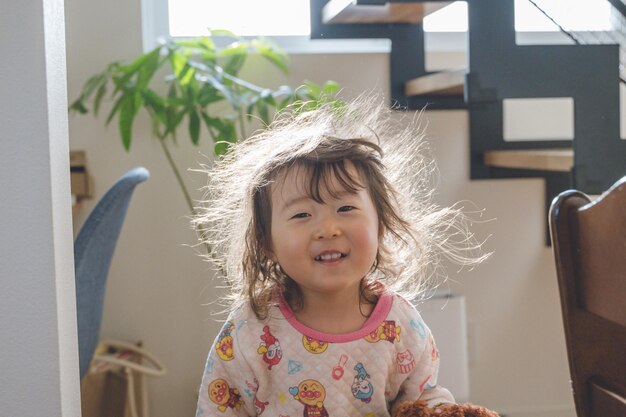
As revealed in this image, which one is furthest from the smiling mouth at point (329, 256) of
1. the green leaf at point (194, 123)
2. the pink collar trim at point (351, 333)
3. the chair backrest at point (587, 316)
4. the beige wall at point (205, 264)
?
the beige wall at point (205, 264)

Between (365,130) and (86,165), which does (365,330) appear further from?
(86,165)

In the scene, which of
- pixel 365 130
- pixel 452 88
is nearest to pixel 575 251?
pixel 365 130

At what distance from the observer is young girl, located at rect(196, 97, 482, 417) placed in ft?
4.10

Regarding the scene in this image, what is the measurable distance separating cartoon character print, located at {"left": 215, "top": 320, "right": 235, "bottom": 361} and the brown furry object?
0.26 meters

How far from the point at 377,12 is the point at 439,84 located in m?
0.31

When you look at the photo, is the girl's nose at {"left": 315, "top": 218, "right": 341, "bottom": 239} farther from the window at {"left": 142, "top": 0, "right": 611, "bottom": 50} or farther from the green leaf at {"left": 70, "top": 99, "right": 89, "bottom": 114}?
the window at {"left": 142, "top": 0, "right": 611, "bottom": 50}

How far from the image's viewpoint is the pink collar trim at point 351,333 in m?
1.27

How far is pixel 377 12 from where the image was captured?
255 centimetres

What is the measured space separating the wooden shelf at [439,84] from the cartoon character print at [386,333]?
104cm

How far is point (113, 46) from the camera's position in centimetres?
266

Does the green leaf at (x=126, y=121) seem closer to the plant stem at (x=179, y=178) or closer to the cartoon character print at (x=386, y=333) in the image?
the plant stem at (x=179, y=178)

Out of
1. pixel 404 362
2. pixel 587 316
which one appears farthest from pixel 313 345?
pixel 587 316

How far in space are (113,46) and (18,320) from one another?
1648 mm

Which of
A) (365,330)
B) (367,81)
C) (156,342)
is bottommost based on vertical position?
(156,342)
